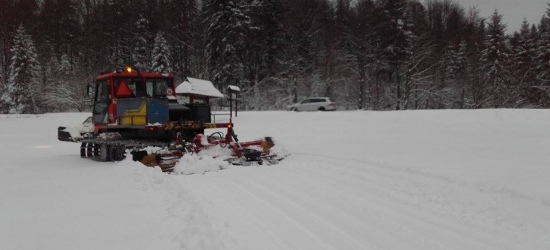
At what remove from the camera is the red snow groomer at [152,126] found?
9.87 meters

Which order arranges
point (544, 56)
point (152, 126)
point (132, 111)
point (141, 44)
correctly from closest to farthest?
1. point (152, 126)
2. point (132, 111)
3. point (544, 56)
4. point (141, 44)

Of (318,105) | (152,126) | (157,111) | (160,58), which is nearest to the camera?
(152,126)

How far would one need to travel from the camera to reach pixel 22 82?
38094 mm

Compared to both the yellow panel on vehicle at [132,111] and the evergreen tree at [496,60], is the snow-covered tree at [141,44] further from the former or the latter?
the evergreen tree at [496,60]

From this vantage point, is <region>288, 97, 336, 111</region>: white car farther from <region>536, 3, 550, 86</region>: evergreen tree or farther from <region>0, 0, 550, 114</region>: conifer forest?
<region>536, 3, 550, 86</region>: evergreen tree

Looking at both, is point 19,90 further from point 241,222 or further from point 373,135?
point 241,222

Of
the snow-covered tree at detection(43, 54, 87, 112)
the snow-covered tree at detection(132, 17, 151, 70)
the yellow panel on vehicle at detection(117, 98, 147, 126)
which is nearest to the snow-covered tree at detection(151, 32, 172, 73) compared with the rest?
the snow-covered tree at detection(132, 17, 151, 70)

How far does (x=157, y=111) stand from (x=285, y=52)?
34189 mm

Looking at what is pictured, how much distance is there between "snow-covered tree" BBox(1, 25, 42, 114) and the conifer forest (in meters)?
0.11

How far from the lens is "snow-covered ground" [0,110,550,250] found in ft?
14.3

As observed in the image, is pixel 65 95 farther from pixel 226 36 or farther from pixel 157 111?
pixel 157 111

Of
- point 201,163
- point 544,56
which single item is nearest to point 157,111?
point 201,163

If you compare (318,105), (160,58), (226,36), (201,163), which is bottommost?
(201,163)

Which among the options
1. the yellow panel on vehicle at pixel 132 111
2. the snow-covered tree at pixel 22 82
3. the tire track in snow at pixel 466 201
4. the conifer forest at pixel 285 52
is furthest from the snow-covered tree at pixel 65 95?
the tire track in snow at pixel 466 201
